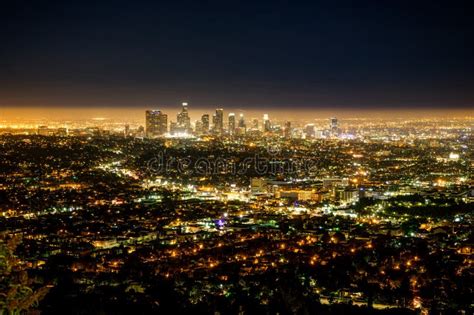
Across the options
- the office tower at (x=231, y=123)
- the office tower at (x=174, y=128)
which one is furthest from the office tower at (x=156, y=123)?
the office tower at (x=231, y=123)

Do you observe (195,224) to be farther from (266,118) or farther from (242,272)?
(266,118)

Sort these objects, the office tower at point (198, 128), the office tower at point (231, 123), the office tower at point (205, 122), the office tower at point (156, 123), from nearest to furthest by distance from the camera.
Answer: the office tower at point (156, 123) → the office tower at point (198, 128) → the office tower at point (205, 122) → the office tower at point (231, 123)

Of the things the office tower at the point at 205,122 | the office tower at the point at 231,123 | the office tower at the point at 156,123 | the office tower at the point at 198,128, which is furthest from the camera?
the office tower at the point at 231,123

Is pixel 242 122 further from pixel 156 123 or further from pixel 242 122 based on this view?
pixel 156 123

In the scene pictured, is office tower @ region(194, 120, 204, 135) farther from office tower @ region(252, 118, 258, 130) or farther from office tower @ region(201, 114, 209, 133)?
office tower @ region(252, 118, 258, 130)

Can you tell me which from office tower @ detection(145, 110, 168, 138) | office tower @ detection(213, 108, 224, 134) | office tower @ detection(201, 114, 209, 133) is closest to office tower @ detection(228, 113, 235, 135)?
office tower @ detection(213, 108, 224, 134)

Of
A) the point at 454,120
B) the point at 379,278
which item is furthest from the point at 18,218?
the point at 454,120

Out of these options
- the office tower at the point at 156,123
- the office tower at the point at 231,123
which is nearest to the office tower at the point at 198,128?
the office tower at the point at 231,123

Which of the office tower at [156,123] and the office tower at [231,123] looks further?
the office tower at [231,123]

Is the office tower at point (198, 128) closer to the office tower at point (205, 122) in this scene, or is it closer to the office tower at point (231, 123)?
the office tower at point (205, 122)
